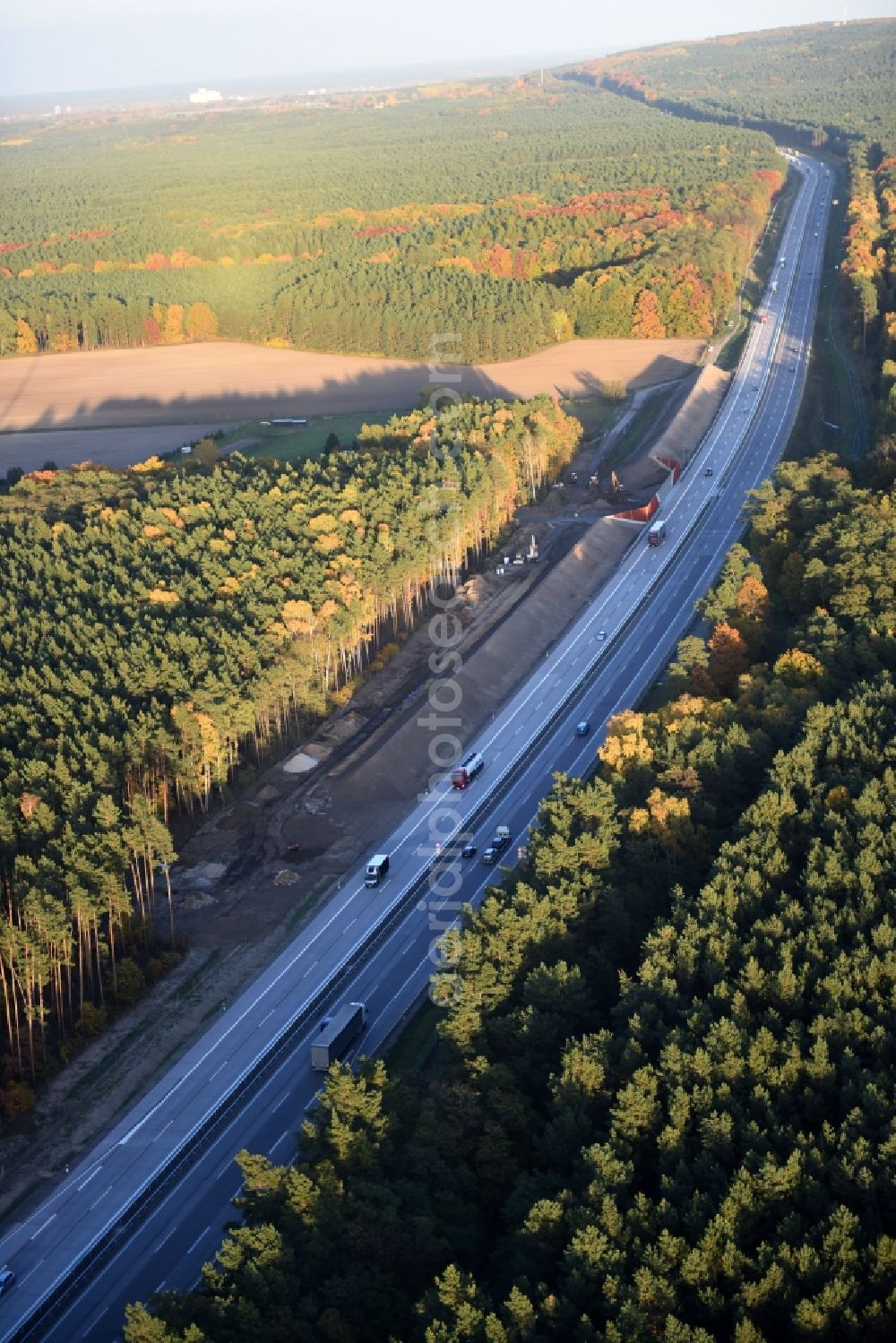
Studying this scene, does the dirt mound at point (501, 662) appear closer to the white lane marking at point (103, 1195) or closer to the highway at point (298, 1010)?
the highway at point (298, 1010)

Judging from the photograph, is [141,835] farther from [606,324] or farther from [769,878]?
[606,324]

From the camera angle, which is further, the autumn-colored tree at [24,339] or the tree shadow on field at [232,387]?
the autumn-colored tree at [24,339]

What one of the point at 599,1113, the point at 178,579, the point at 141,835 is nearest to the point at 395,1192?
the point at 599,1113

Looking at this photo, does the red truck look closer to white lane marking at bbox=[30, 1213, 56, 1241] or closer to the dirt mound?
the dirt mound

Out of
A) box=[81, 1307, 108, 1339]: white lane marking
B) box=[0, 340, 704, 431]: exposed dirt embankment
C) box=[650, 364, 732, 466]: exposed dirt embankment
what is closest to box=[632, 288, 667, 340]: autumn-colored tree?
box=[0, 340, 704, 431]: exposed dirt embankment

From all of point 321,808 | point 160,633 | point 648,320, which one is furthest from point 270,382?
point 321,808

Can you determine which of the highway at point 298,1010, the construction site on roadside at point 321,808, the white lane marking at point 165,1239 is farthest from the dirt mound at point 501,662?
the white lane marking at point 165,1239
